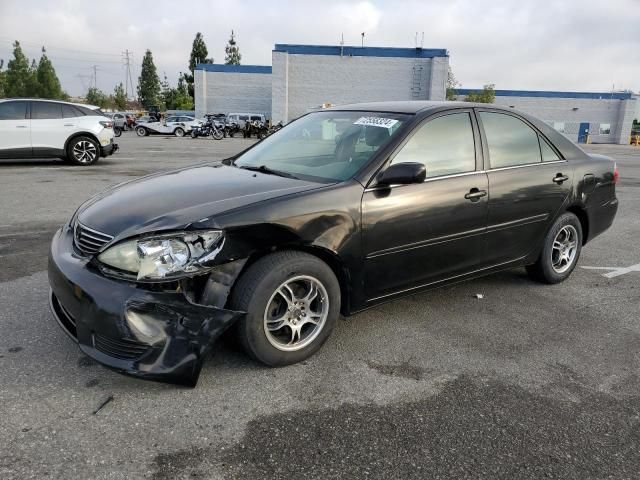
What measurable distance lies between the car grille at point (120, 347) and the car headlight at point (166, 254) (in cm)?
33

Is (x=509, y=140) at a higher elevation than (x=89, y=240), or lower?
higher

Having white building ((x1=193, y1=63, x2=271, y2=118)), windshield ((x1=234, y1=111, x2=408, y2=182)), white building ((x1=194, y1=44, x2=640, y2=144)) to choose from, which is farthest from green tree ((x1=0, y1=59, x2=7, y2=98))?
windshield ((x1=234, y1=111, x2=408, y2=182))

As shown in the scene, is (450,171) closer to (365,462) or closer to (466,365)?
(466,365)

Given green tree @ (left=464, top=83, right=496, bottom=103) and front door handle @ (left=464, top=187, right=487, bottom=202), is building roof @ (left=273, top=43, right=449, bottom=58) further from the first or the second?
front door handle @ (left=464, top=187, right=487, bottom=202)

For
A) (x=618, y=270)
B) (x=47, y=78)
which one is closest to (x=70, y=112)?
(x=618, y=270)

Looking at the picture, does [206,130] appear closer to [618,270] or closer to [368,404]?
[618,270]

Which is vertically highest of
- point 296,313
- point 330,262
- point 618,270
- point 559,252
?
point 330,262

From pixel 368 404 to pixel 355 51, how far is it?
144 feet

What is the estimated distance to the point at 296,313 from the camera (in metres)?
3.15

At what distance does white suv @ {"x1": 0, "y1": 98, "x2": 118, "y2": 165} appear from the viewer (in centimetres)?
1181

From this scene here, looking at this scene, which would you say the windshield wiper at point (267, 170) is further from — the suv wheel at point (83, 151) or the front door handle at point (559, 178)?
the suv wheel at point (83, 151)

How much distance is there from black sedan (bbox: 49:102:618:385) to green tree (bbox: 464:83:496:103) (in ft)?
162

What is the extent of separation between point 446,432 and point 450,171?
1.91 metres

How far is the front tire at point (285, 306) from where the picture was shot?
9.39 ft
